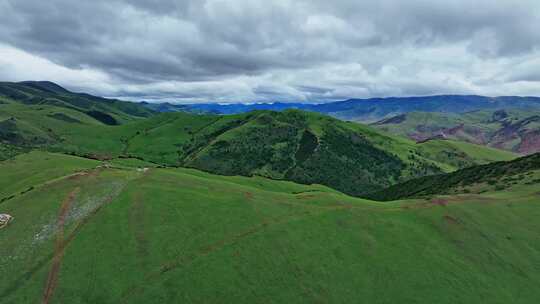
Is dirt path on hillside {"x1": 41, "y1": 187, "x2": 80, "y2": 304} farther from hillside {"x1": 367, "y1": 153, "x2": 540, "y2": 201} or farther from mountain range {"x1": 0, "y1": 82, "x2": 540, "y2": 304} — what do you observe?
hillside {"x1": 367, "y1": 153, "x2": 540, "y2": 201}

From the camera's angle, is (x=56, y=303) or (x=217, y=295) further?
(x=217, y=295)

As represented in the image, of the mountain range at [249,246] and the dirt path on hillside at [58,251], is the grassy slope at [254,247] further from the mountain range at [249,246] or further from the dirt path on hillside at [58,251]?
the dirt path on hillside at [58,251]

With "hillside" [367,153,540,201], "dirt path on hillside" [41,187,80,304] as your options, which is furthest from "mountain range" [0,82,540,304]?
"hillside" [367,153,540,201]

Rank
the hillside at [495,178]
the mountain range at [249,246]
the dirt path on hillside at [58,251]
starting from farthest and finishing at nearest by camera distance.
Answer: the hillside at [495,178], the mountain range at [249,246], the dirt path on hillside at [58,251]

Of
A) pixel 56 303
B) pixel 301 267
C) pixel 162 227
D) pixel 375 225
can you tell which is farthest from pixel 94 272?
pixel 375 225

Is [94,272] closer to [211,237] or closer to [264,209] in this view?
[211,237]

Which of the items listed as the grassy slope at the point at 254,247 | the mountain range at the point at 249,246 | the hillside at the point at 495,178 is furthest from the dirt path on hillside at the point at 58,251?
the hillside at the point at 495,178
